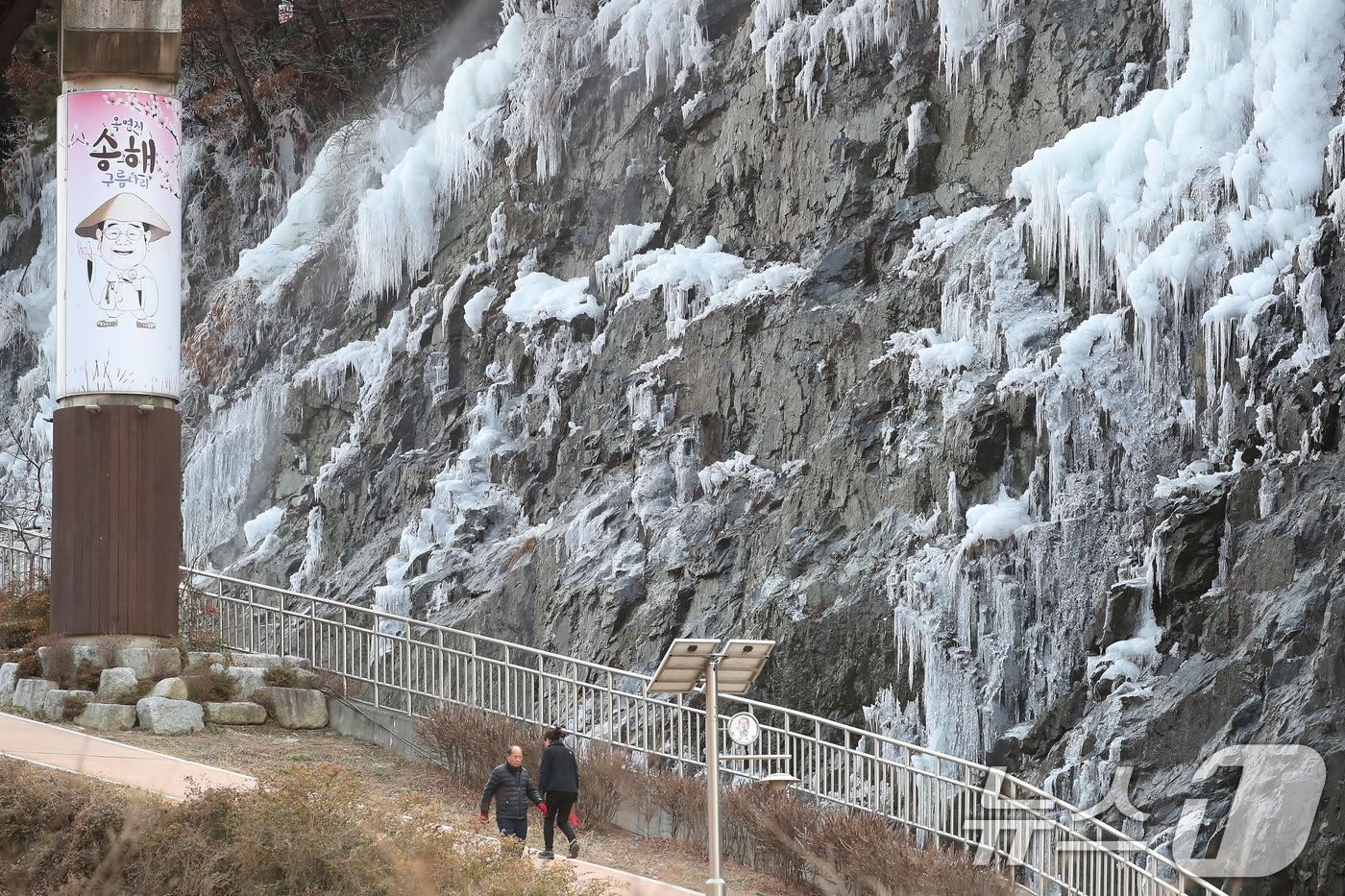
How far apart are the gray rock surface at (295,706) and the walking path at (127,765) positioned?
2.35 meters

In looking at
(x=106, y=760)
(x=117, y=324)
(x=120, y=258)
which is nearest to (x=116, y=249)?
(x=120, y=258)

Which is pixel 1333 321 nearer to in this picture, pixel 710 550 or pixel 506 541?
pixel 710 550

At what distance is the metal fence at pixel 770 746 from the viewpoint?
18.7 m

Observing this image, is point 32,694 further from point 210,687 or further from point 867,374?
point 867,374

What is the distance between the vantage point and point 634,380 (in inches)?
1353

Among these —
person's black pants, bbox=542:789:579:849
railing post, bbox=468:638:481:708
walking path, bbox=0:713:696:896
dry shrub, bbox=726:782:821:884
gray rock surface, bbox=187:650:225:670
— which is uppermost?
gray rock surface, bbox=187:650:225:670

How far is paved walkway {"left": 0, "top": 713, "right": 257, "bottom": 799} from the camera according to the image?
666 inches

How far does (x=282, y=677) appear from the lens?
74.1 ft

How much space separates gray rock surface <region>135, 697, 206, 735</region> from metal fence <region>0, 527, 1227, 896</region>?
2.28 meters

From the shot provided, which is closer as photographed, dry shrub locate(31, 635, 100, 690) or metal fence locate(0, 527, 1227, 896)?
metal fence locate(0, 527, 1227, 896)

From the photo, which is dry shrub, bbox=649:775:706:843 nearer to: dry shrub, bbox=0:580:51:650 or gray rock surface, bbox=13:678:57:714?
gray rock surface, bbox=13:678:57:714

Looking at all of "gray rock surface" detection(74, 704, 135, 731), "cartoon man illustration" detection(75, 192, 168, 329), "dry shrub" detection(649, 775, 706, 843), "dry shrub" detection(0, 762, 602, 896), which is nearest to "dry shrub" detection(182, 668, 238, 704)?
"gray rock surface" detection(74, 704, 135, 731)

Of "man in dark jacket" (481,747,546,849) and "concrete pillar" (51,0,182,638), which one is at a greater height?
"concrete pillar" (51,0,182,638)

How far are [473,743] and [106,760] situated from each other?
3.79 metres
